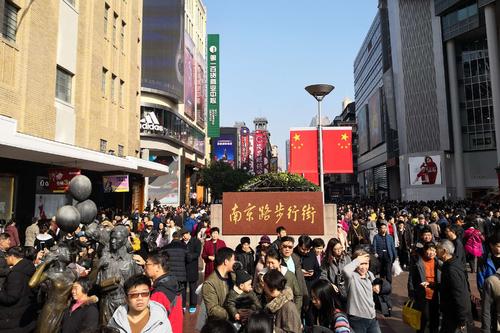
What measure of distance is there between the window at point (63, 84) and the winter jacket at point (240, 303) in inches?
640

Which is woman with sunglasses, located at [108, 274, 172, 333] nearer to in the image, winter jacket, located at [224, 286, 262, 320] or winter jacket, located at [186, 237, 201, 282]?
winter jacket, located at [224, 286, 262, 320]

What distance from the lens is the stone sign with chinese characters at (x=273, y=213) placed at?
11641mm

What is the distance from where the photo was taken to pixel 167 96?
36531mm

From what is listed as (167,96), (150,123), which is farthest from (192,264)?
(167,96)

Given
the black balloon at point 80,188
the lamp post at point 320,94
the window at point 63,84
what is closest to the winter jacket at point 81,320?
the black balloon at point 80,188

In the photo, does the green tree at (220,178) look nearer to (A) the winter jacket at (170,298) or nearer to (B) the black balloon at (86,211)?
(B) the black balloon at (86,211)

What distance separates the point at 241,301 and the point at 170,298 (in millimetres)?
751

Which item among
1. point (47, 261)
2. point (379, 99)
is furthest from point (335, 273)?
point (379, 99)

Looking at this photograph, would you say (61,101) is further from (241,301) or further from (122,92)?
(241,301)

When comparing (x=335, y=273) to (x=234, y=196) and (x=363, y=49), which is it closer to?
(x=234, y=196)

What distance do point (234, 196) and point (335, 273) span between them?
6747mm

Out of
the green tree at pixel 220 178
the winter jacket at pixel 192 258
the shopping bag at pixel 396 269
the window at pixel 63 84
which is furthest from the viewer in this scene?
the green tree at pixel 220 178

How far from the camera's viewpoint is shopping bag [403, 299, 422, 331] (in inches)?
197

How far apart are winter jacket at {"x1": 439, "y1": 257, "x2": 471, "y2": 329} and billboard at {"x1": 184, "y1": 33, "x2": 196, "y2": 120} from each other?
3957 centimetres
